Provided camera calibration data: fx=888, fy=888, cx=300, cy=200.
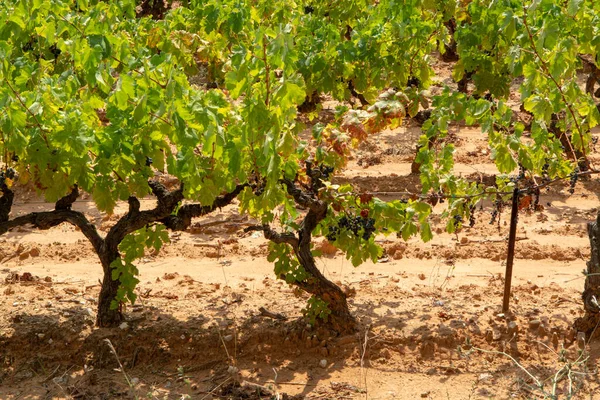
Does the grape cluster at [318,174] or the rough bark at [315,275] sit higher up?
the grape cluster at [318,174]

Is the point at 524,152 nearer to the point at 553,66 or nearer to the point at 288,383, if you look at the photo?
the point at 553,66

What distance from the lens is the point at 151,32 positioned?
8.23 metres

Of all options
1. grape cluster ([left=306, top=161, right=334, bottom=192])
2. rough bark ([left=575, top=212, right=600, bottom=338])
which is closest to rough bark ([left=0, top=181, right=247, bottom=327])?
grape cluster ([left=306, top=161, right=334, bottom=192])

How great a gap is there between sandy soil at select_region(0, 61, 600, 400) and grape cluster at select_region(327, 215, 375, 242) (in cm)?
81

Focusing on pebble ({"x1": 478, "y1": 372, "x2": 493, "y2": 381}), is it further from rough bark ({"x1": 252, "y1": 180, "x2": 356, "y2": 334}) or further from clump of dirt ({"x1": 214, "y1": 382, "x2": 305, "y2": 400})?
clump of dirt ({"x1": 214, "y1": 382, "x2": 305, "y2": 400})

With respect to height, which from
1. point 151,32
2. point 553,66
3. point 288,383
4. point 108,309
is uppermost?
point 151,32

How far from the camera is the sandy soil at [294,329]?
623cm

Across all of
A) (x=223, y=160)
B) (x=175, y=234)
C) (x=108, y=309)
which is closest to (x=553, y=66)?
(x=223, y=160)

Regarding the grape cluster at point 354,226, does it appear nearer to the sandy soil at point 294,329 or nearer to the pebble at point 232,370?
the sandy soil at point 294,329

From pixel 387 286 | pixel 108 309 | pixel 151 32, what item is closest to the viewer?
pixel 108 309

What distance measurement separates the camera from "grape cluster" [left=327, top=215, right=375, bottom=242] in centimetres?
600

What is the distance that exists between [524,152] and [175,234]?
4426mm

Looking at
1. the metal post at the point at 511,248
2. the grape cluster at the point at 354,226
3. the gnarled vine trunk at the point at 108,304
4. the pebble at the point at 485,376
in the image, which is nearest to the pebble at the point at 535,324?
the metal post at the point at 511,248

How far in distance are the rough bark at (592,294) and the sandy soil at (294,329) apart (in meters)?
0.12
